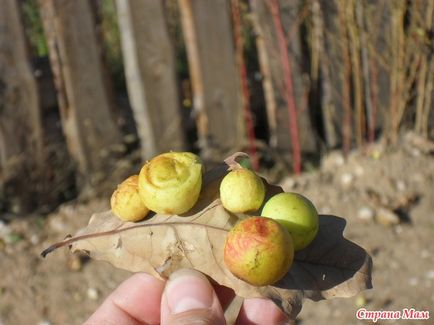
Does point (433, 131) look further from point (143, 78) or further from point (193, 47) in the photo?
point (143, 78)

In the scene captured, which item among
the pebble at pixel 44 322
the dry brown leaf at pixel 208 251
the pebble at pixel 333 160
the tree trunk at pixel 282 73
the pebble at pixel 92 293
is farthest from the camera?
the pebble at pixel 333 160

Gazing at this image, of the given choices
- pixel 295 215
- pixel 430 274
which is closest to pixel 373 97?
pixel 430 274

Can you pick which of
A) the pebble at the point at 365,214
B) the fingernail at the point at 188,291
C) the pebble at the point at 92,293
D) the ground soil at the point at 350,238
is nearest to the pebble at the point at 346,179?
the ground soil at the point at 350,238

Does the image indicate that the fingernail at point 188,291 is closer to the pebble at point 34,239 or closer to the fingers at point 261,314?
the fingers at point 261,314

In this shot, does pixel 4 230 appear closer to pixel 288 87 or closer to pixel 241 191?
pixel 288 87

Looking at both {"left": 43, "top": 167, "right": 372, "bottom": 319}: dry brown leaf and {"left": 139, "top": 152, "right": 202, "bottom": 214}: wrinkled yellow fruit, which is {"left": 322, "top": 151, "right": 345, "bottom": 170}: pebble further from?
{"left": 139, "top": 152, "right": 202, "bottom": 214}: wrinkled yellow fruit

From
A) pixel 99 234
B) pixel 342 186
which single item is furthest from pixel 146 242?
pixel 342 186

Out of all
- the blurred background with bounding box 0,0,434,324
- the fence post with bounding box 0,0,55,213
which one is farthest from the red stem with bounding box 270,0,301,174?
the fence post with bounding box 0,0,55,213
